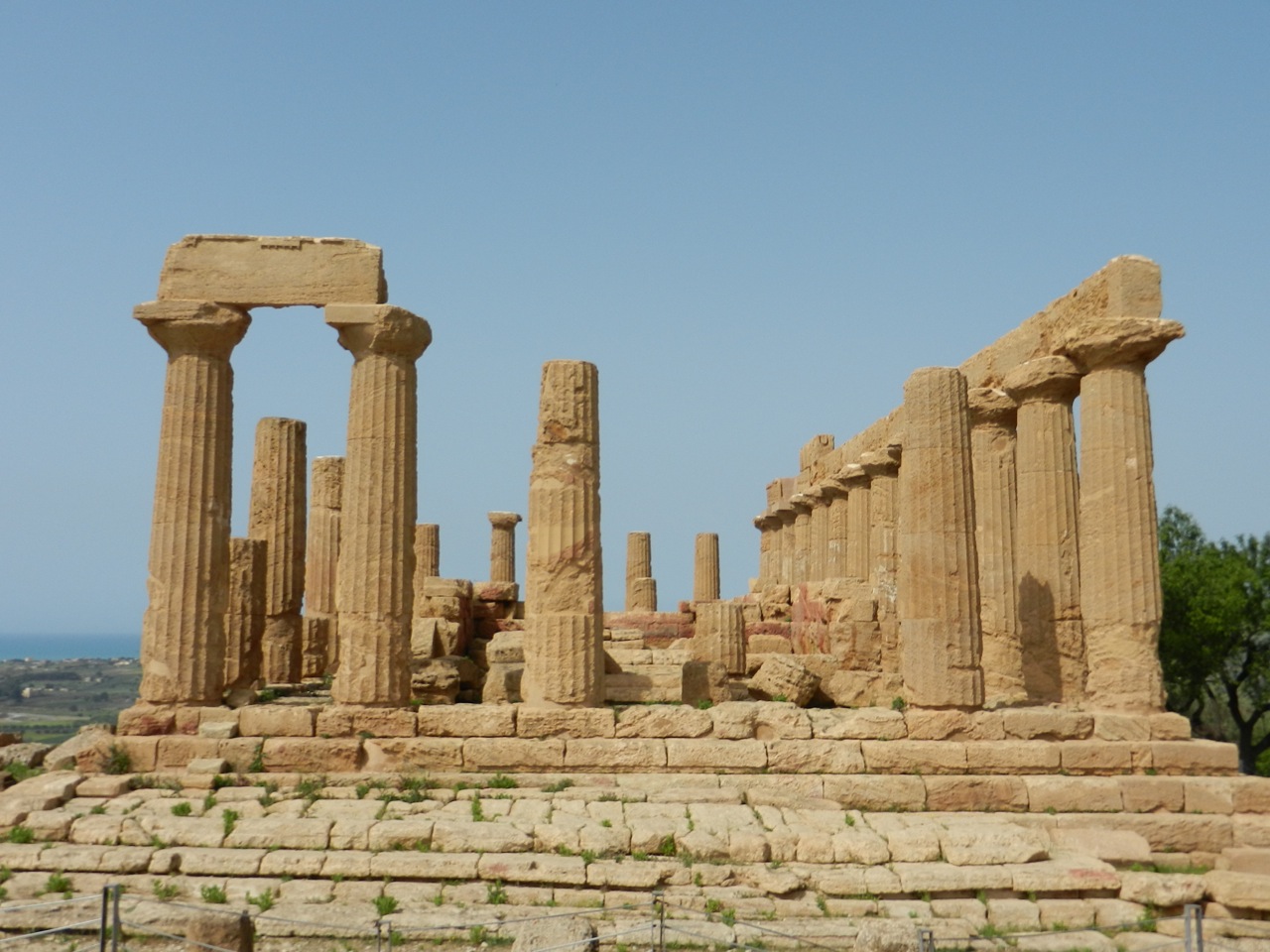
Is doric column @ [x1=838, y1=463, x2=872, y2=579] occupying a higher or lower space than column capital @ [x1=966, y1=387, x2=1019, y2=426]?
lower

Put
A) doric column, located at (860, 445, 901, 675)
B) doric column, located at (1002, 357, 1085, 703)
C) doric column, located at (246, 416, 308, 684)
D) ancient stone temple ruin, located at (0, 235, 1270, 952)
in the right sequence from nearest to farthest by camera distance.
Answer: ancient stone temple ruin, located at (0, 235, 1270, 952)
doric column, located at (1002, 357, 1085, 703)
doric column, located at (246, 416, 308, 684)
doric column, located at (860, 445, 901, 675)

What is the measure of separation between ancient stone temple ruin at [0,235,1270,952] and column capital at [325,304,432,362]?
5 cm

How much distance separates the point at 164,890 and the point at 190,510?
21.9 feet

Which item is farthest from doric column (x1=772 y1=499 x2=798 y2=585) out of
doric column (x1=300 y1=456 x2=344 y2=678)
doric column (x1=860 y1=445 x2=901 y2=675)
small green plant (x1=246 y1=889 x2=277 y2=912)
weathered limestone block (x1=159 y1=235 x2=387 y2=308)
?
small green plant (x1=246 y1=889 x2=277 y2=912)

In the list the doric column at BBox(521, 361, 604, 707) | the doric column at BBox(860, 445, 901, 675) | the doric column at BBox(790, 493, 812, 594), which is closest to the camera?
the doric column at BBox(521, 361, 604, 707)

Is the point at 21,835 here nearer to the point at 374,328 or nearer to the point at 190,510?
the point at 190,510

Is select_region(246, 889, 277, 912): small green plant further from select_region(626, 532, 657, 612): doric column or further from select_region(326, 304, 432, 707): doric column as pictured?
select_region(626, 532, 657, 612): doric column

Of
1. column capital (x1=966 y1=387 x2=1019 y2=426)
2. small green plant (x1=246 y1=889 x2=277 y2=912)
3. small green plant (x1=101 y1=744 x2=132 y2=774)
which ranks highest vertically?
column capital (x1=966 y1=387 x2=1019 y2=426)

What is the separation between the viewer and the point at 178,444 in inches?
674

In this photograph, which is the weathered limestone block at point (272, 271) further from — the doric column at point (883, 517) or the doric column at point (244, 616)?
the doric column at point (883, 517)

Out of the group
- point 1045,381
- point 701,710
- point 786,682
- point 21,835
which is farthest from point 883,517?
point 21,835

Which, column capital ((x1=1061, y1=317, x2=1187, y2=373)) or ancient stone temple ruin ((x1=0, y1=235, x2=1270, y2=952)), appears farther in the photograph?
column capital ((x1=1061, y1=317, x2=1187, y2=373))

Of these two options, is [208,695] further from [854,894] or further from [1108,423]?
[1108,423]

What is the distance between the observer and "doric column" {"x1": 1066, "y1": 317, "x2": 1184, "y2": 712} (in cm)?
1673
